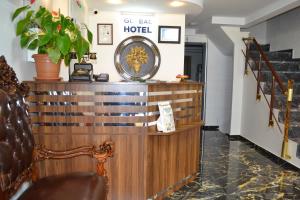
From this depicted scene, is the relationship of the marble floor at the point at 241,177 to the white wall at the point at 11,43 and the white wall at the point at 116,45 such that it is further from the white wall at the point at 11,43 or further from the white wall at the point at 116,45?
the white wall at the point at 11,43

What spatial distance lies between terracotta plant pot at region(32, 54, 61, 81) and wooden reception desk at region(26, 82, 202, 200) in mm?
61

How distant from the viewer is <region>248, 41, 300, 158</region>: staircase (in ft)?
12.8

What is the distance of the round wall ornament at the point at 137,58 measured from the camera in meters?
4.07

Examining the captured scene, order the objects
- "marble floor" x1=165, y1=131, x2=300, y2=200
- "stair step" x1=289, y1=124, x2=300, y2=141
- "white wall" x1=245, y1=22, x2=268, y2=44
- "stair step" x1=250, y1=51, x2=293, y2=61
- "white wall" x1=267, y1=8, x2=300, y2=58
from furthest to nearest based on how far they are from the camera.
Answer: "white wall" x1=245, y1=22, x2=268, y2=44
"stair step" x1=250, y1=51, x2=293, y2=61
"white wall" x1=267, y1=8, x2=300, y2=58
"stair step" x1=289, y1=124, x2=300, y2=141
"marble floor" x1=165, y1=131, x2=300, y2=200

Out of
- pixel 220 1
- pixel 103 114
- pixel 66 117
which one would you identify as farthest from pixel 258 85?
pixel 66 117

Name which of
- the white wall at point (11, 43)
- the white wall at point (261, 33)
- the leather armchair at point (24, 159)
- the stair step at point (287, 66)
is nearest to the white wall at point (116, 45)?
the white wall at point (11, 43)

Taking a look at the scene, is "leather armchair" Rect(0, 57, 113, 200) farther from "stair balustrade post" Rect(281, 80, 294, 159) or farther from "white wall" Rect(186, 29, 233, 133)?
"white wall" Rect(186, 29, 233, 133)

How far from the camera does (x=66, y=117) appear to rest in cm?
223

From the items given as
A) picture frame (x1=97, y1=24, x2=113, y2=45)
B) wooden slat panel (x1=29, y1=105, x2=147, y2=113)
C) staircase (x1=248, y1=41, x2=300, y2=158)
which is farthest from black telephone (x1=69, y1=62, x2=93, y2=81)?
staircase (x1=248, y1=41, x2=300, y2=158)

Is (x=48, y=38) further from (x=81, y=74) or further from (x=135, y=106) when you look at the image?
(x=135, y=106)

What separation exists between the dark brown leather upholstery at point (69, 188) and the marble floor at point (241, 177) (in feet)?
4.34

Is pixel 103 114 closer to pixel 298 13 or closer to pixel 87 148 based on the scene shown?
pixel 87 148

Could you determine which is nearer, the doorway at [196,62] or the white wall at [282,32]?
the white wall at [282,32]

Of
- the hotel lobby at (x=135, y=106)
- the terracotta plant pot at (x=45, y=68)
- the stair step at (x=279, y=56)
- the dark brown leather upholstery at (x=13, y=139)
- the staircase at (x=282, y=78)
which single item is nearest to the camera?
the dark brown leather upholstery at (x=13, y=139)
